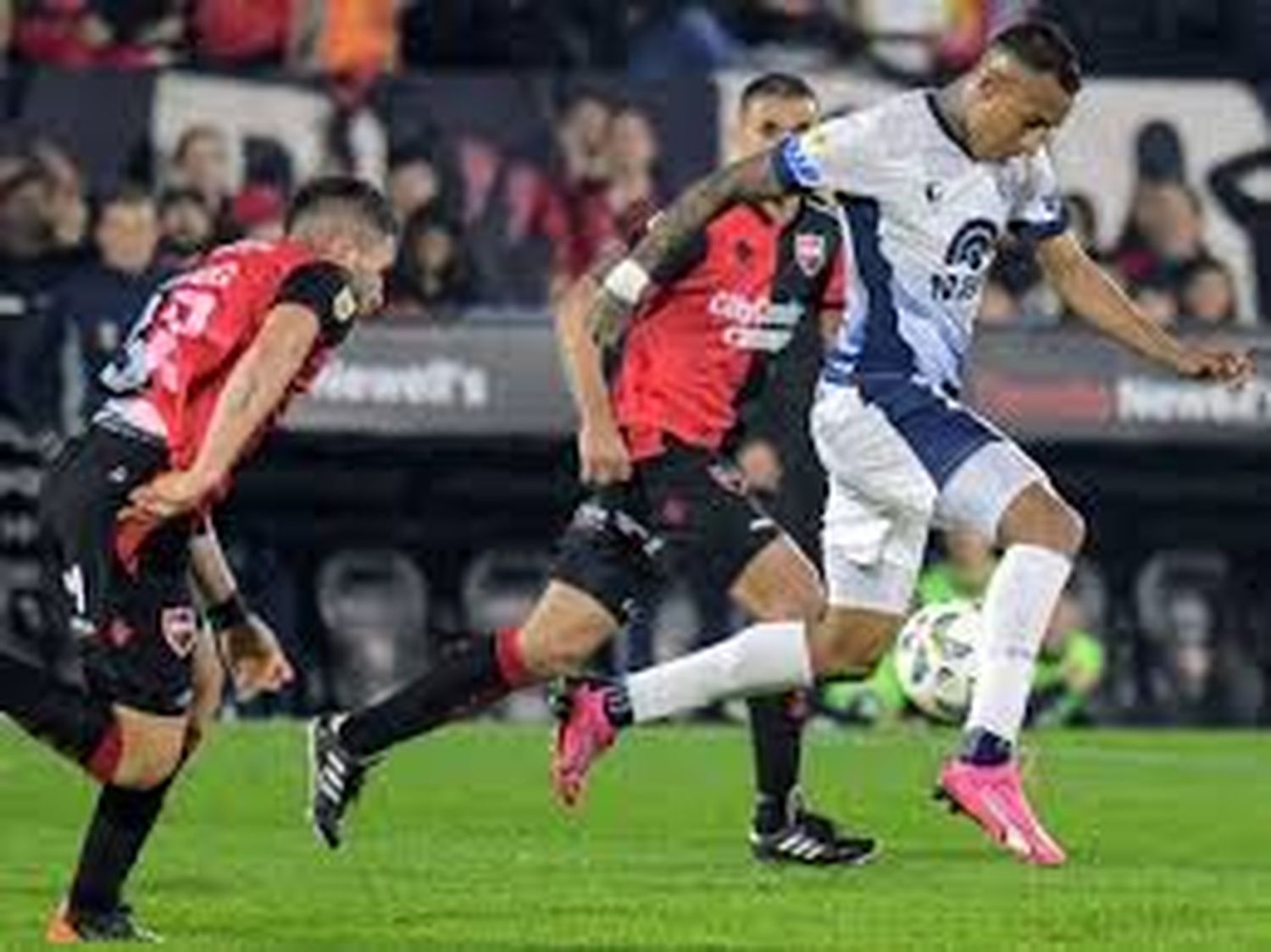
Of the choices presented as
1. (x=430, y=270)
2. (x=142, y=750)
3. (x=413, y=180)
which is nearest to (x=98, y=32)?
(x=413, y=180)

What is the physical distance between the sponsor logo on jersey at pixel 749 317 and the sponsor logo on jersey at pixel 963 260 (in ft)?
3.28

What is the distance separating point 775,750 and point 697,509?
2.35 ft

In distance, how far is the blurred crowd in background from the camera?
20.7 m

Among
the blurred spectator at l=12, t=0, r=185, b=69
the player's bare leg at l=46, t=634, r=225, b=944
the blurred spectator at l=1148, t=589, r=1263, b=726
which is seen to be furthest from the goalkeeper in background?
the player's bare leg at l=46, t=634, r=225, b=944

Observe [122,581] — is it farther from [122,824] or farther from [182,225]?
[182,225]

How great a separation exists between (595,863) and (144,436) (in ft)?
8.92

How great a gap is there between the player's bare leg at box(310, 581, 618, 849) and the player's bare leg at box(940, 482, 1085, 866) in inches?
52.0

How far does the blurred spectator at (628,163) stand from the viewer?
21359 mm

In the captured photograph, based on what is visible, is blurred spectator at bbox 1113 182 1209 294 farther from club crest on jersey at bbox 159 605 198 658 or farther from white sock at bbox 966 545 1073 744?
club crest on jersey at bbox 159 605 198 658

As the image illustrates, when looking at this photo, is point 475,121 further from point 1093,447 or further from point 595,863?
point 595,863

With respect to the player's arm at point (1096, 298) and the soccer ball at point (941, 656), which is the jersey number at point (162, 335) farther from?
the soccer ball at point (941, 656)

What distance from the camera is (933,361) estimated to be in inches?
472

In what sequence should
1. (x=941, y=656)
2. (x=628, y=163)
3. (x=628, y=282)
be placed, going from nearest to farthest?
(x=628, y=282), (x=941, y=656), (x=628, y=163)

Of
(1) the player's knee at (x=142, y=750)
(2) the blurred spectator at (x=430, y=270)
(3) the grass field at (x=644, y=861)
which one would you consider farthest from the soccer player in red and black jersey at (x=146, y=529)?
(2) the blurred spectator at (x=430, y=270)
